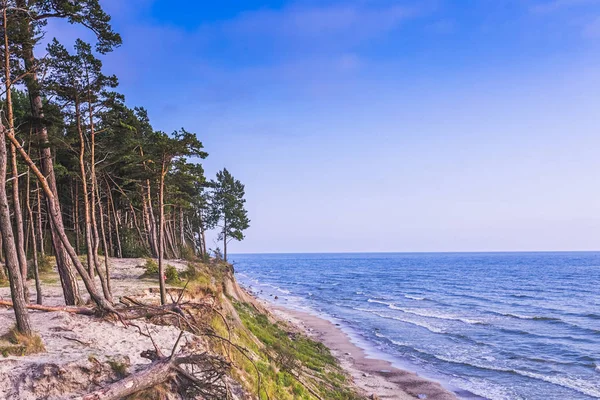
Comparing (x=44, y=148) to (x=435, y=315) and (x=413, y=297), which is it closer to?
(x=435, y=315)

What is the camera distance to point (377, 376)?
25734 mm

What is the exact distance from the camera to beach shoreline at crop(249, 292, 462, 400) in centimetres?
2270

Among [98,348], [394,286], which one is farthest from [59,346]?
[394,286]

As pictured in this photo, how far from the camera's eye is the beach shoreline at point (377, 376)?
74.5 feet

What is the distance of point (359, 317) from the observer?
47344 millimetres

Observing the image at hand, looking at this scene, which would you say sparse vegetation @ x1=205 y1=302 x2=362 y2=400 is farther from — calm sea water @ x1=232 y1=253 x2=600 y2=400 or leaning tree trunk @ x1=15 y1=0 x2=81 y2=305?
calm sea water @ x1=232 y1=253 x2=600 y2=400

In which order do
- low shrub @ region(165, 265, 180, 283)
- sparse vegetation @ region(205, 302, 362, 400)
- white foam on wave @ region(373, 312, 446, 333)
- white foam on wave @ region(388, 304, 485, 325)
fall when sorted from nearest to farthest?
1. sparse vegetation @ region(205, 302, 362, 400)
2. low shrub @ region(165, 265, 180, 283)
3. white foam on wave @ region(373, 312, 446, 333)
4. white foam on wave @ region(388, 304, 485, 325)

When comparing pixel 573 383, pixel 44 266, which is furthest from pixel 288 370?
pixel 44 266

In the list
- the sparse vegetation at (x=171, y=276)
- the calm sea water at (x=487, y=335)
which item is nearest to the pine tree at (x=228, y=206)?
the calm sea water at (x=487, y=335)

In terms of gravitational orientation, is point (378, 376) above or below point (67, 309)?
below

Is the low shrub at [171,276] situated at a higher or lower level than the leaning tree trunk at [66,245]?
lower

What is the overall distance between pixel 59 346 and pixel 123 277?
54.4 ft

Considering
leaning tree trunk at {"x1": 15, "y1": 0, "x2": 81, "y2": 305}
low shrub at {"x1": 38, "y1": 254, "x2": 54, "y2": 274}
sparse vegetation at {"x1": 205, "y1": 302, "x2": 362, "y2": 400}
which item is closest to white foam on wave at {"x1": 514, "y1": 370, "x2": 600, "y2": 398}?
sparse vegetation at {"x1": 205, "y1": 302, "x2": 362, "y2": 400}

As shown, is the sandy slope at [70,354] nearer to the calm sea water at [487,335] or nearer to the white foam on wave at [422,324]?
the calm sea water at [487,335]
